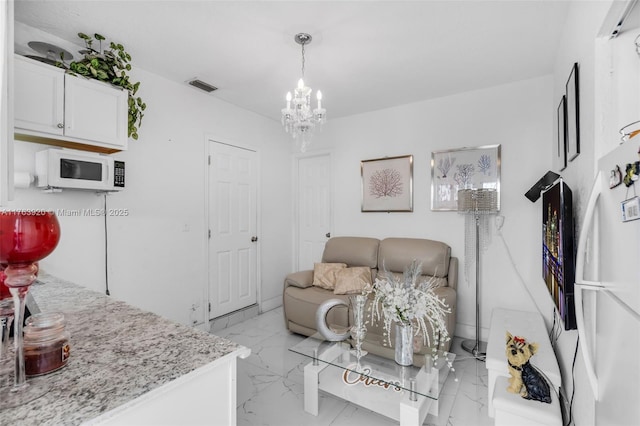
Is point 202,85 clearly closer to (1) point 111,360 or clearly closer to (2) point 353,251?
(2) point 353,251

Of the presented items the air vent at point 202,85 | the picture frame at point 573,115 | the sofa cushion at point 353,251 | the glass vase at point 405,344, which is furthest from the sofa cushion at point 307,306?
the air vent at point 202,85

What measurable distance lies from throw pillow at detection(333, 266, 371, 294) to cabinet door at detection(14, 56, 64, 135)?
8.56 ft

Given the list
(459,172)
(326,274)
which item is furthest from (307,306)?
(459,172)

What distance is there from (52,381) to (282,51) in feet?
A: 7.91

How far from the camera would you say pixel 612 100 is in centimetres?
125

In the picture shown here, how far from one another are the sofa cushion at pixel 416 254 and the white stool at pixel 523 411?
1376 millimetres

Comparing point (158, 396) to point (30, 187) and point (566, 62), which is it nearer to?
point (30, 187)

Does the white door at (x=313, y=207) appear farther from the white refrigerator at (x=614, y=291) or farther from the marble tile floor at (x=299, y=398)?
the white refrigerator at (x=614, y=291)

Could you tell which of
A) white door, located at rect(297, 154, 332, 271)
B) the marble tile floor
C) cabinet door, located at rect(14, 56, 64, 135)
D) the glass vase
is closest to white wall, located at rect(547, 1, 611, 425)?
the marble tile floor

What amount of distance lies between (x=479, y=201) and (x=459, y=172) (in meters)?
0.59

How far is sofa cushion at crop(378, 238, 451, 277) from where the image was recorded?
3100 mm

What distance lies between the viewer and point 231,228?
142 inches

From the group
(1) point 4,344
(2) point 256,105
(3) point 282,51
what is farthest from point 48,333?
(2) point 256,105

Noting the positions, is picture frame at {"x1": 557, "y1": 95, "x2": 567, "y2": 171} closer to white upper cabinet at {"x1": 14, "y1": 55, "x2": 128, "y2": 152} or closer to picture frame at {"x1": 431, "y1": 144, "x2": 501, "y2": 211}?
picture frame at {"x1": 431, "y1": 144, "x2": 501, "y2": 211}
